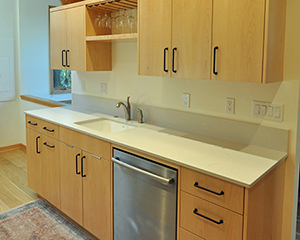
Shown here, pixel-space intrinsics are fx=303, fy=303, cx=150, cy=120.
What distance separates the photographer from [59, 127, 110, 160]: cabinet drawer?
7.09 feet

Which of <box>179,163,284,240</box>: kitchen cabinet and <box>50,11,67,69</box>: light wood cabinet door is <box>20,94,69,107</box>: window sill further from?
<box>179,163,284,240</box>: kitchen cabinet

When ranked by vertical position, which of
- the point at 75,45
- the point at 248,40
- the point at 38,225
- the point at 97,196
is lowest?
the point at 38,225

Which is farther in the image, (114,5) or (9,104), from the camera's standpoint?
(9,104)

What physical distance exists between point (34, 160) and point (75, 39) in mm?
1273

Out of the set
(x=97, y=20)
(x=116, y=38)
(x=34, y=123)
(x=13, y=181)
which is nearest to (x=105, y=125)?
(x=34, y=123)

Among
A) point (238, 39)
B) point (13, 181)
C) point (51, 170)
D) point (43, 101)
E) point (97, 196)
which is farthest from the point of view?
point (43, 101)

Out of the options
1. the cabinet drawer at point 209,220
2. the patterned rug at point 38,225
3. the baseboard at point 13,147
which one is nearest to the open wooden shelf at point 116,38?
the cabinet drawer at point 209,220

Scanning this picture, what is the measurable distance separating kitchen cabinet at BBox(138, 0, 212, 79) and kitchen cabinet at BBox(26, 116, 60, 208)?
1.14 m

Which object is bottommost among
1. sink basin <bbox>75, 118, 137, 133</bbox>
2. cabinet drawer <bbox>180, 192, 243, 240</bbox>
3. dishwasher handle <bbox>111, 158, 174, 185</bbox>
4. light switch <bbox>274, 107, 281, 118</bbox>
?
cabinet drawer <bbox>180, 192, 243, 240</bbox>

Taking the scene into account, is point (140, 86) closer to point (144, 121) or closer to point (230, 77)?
point (144, 121)

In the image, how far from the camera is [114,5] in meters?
2.50

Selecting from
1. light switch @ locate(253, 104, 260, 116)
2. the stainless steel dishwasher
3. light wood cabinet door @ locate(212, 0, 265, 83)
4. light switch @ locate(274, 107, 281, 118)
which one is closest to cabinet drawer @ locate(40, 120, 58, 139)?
the stainless steel dishwasher

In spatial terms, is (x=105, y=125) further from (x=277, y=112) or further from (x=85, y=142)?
(x=277, y=112)

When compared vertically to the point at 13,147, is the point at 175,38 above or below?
above
